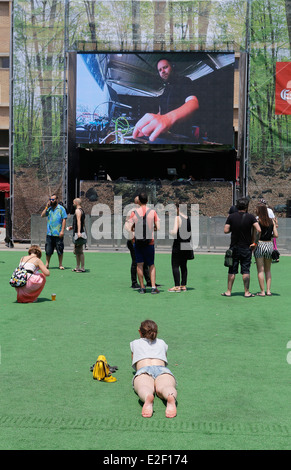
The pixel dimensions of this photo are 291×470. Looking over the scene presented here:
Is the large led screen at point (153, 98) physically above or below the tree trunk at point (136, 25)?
below

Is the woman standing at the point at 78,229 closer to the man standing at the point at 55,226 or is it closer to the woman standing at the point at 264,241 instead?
the man standing at the point at 55,226

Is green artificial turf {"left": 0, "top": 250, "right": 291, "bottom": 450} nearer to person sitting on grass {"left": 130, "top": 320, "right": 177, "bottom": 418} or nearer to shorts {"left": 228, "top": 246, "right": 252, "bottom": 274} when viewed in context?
person sitting on grass {"left": 130, "top": 320, "right": 177, "bottom": 418}

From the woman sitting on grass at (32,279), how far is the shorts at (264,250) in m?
4.05

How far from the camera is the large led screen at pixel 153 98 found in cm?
3012

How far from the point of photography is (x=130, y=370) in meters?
7.90

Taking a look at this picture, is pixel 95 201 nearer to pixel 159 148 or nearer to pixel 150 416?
pixel 159 148

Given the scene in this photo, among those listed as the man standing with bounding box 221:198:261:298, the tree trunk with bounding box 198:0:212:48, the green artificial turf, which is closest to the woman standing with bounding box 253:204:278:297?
the man standing with bounding box 221:198:261:298

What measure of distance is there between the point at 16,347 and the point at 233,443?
414cm

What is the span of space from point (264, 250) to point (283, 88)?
16.8m

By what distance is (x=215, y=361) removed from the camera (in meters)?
8.41

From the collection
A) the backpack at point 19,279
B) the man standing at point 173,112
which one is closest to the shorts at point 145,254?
the backpack at point 19,279

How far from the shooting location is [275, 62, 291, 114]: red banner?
96.8ft

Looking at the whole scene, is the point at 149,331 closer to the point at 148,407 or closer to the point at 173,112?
the point at 148,407
